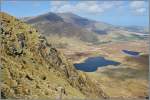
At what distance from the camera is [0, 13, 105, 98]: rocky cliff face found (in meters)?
7.32

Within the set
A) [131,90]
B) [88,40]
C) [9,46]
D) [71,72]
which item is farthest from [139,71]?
[88,40]

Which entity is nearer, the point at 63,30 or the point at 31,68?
the point at 31,68

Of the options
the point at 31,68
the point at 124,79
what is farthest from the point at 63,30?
the point at 31,68

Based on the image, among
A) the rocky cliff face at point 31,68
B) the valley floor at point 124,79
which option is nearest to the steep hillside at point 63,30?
the valley floor at point 124,79

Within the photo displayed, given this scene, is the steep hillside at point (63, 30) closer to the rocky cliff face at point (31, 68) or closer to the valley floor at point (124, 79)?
the valley floor at point (124, 79)

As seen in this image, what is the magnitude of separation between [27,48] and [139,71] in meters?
36.1

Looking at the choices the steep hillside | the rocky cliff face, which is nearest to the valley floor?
the rocky cliff face

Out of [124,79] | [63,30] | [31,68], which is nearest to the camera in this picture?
[31,68]

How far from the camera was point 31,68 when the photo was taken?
9008 mm

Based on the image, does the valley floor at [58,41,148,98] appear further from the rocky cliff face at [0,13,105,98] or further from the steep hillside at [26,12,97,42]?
the steep hillside at [26,12,97,42]

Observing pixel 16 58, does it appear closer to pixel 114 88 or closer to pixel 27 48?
pixel 27 48

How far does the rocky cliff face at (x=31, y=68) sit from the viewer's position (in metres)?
7.32

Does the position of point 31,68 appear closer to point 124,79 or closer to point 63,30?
point 124,79

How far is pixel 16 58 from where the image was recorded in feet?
29.6
